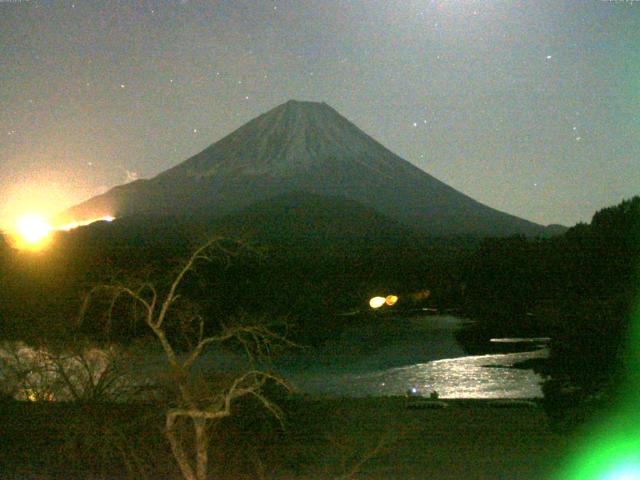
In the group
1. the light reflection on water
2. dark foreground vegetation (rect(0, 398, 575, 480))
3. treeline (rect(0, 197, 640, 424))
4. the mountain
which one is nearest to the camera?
dark foreground vegetation (rect(0, 398, 575, 480))

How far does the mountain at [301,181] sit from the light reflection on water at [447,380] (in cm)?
3825

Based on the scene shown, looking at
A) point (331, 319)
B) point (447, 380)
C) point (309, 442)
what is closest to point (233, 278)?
point (331, 319)

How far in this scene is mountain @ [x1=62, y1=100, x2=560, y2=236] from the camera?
233 ft

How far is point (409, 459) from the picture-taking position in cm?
820

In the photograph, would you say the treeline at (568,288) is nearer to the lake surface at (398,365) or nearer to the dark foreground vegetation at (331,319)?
the dark foreground vegetation at (331,319)

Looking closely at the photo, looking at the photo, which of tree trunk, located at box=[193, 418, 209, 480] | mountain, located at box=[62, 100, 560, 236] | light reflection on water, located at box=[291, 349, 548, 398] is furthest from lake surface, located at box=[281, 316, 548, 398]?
mountain, located at box=[62, 100, 560, 236]

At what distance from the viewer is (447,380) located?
21.3m

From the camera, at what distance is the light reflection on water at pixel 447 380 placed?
1870 cm

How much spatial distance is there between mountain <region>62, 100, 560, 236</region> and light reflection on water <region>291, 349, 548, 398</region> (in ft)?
125

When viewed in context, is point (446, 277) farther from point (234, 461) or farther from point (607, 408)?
point (234, 461)

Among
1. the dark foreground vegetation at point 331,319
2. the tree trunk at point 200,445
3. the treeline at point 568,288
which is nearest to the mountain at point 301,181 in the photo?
the dark foreground vegetation at point 331,319

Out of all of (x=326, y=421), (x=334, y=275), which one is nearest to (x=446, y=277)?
(x=334, y=275)

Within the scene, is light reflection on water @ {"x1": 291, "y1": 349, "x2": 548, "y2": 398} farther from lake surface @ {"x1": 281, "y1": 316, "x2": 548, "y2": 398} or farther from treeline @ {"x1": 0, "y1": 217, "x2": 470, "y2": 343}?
treeline @ {"x1": 0, "y1": 217, "x2": 470, "y2": 343}

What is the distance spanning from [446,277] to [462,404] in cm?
2188
